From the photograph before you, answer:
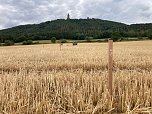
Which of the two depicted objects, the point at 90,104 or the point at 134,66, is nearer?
the point at 90,104

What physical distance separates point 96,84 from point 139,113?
6.13ft

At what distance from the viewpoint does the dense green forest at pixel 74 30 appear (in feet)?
313

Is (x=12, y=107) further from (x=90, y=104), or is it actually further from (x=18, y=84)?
(x=18, y=84)

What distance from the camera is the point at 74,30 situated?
4823 inches

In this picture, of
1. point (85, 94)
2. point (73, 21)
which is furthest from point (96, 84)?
point (73, 21)

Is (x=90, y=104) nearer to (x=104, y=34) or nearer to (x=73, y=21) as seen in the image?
(x=104, y=34)

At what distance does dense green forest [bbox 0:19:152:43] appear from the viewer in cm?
9544

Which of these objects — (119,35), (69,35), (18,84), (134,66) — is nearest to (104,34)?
(119,35)

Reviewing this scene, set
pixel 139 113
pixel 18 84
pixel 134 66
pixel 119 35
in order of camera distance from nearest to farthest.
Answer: pixel 139 113
pixel 18 84
pixel 134 66
pixel 119 35

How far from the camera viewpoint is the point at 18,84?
811 centimetres

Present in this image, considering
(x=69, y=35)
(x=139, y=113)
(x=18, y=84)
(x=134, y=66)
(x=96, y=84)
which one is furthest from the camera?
(x=69, y=35)

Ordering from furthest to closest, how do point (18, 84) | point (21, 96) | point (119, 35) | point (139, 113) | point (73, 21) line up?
point (73, 21), point (119, 35), point (18, 84), point (21, 96), point (139, 113)

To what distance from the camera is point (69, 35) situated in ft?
333

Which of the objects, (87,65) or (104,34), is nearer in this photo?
(87,65)
